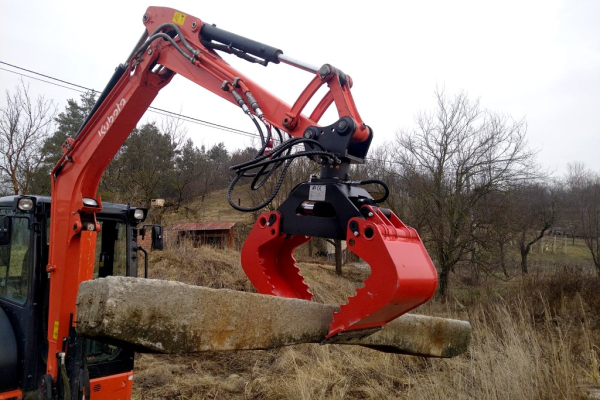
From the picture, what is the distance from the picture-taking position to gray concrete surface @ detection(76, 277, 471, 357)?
71.5 inches

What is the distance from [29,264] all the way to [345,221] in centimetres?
276

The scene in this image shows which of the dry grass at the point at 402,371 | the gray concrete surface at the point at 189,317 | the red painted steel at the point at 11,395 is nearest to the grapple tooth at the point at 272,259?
the gray concrete surface at the point at 189,317

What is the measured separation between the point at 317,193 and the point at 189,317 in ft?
3.02

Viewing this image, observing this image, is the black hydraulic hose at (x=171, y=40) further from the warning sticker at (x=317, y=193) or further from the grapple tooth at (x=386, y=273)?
the grapple tooth at (x=386, y=273)

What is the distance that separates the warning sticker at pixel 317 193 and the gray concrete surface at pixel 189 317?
1.89ft

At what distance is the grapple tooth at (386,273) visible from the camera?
6.66 ft

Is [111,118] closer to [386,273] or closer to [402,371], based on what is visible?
[386,273]

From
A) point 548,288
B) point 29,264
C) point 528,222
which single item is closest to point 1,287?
point 29,264

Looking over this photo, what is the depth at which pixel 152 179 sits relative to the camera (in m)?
17.1

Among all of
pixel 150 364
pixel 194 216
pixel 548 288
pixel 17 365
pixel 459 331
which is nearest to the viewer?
pixel 17 365

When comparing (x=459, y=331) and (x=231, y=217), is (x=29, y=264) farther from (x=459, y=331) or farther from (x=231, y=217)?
(x=231, y=217)

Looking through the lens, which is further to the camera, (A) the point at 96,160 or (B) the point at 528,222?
(B) the point at 528,222

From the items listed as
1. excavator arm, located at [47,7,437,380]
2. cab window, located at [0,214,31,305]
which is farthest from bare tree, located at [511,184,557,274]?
cab window, located at [0,214,31,305]

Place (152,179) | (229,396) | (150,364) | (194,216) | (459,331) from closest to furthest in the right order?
(459,331)
(229,396)
(150,364)
(152,179)
(194,216)
